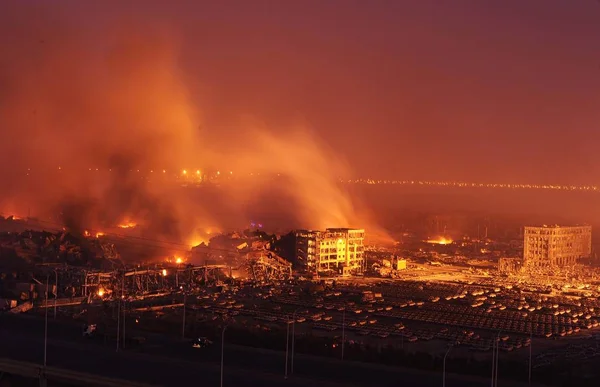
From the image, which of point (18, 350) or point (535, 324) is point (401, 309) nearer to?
point (535, 324)

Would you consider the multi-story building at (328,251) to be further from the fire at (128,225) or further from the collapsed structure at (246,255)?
the fire at (128,225)

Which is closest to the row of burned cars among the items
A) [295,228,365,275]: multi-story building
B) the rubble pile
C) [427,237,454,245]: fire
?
[295,228,365,275]: multi-story building

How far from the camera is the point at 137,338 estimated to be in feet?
38.4

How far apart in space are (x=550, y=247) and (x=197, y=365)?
86.0ft

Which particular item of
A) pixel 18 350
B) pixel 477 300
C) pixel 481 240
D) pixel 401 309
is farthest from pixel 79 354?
pixel 481 240

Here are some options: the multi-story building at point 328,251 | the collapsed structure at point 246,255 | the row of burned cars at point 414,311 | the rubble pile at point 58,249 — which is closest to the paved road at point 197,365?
the row of burned cars at point 414,311

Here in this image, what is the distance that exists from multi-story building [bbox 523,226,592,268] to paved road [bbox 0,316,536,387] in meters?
22.8

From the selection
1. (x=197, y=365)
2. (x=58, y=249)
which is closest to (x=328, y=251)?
(x=58, y=249)

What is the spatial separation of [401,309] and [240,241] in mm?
12455

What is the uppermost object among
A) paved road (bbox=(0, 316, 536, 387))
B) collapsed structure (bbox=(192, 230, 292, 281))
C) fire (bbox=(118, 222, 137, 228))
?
fire (bbox=(118, 222, 137, 228))

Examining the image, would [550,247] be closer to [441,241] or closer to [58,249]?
[441,241]

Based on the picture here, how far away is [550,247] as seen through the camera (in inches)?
1303

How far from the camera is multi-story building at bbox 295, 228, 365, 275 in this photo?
27.7 m

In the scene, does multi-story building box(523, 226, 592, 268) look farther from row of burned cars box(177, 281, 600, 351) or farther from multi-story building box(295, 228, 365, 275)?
row of burned cars box(177, 281, 600, 351)
